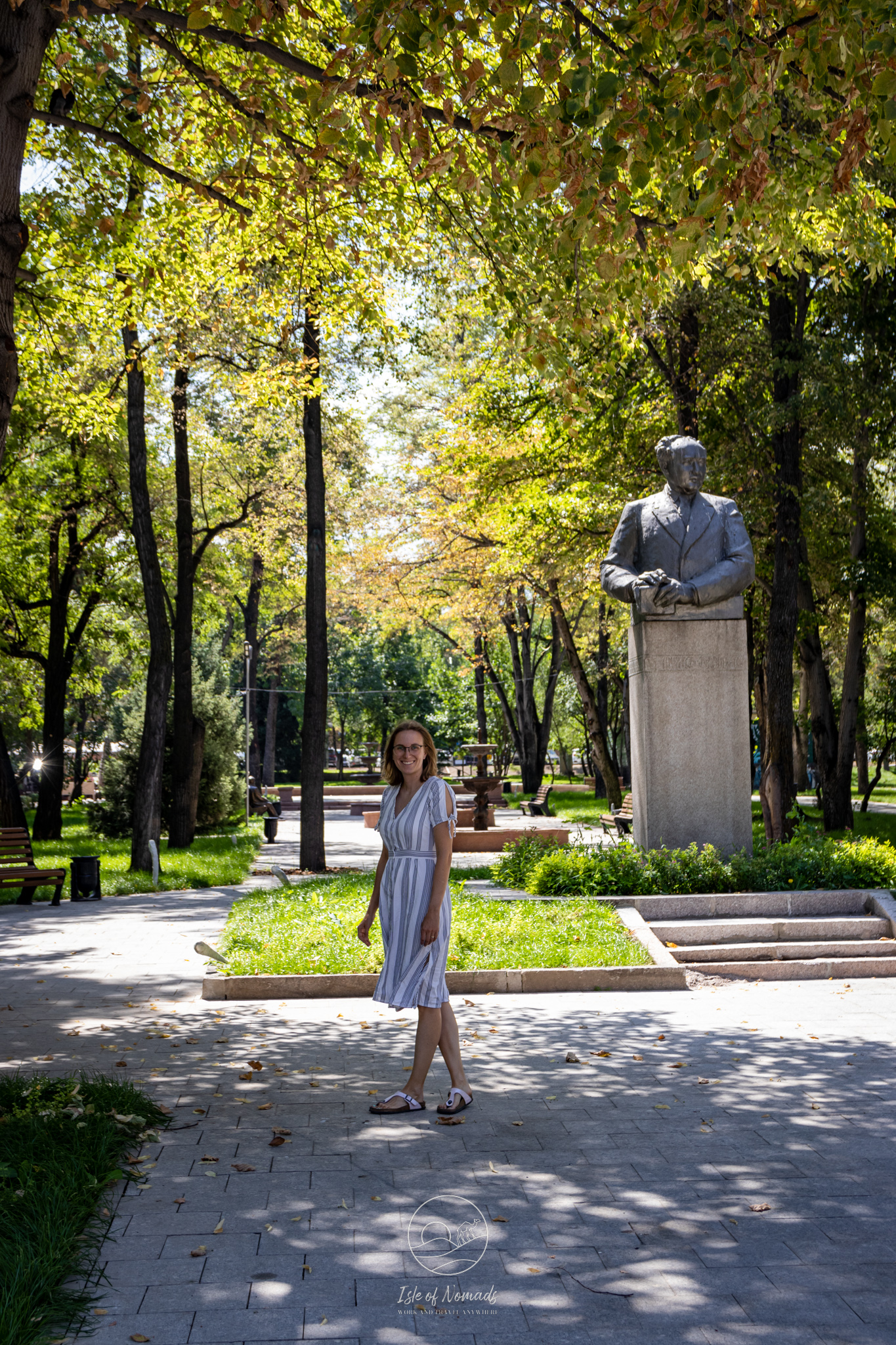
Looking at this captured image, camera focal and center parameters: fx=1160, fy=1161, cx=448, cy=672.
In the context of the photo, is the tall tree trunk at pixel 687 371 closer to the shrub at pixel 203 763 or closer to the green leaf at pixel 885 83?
the green leaf at pixel 885 83

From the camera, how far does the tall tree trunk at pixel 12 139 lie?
5.86 meters

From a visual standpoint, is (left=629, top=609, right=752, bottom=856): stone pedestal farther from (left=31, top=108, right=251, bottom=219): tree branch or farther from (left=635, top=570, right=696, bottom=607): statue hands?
(left=31, top=108, right=251, bottom=219): tree branch

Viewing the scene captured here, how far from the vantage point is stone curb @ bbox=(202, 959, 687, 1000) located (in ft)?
28.3

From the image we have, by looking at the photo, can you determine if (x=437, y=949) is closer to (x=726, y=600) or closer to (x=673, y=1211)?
(x=673, y=1211)

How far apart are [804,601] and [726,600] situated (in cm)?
1211

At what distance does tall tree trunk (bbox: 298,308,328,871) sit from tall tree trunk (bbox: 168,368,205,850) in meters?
3.80

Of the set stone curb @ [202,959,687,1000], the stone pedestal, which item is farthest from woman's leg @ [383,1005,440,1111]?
the stone pedestal

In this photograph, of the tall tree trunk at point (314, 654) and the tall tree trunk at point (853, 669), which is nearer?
the tall tree trunk at point (314, 654)

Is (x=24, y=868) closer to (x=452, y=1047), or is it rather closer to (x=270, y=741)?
(x=452, y=1047)

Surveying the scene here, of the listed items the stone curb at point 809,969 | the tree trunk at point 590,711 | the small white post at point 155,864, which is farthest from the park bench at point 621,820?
the stone curb at point 809,969

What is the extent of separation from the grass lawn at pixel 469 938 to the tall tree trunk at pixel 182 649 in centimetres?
987

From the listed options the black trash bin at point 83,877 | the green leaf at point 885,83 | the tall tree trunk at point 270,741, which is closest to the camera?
the green leaf at point 885,83

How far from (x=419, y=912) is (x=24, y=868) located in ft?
34.5

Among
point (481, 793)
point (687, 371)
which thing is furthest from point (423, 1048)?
point (481, 793)
